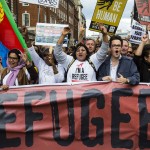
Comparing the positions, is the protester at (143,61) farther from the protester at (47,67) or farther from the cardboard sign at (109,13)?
Result: the cardboard sign at (109,13)

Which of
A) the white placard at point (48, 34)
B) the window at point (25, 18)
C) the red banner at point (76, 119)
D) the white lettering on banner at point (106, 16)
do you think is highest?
the window at point (25, 18)

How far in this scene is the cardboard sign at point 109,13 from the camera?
271 inches

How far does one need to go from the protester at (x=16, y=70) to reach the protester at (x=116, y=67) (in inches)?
41.0

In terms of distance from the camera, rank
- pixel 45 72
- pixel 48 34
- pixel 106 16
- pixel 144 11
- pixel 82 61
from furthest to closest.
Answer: pixel 144 11
pixel 106 16
pixel 48 34
pixel 45 72
pixel 82 61

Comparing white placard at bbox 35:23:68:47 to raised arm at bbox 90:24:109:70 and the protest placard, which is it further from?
the protest placard

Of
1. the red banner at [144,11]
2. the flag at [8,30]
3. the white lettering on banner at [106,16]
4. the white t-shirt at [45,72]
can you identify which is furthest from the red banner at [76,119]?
the red banner at [144,11]

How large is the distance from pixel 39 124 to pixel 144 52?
1783mm

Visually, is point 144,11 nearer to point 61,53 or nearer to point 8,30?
point 61,53

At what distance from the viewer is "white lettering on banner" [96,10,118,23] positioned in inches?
270

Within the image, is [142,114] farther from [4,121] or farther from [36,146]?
[4,121]

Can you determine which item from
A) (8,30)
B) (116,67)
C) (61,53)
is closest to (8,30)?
(8,30)

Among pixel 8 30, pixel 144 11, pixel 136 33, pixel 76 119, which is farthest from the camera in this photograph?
pixel 136 33

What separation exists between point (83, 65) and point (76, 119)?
0.89 m

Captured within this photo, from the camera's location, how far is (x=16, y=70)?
529cm
